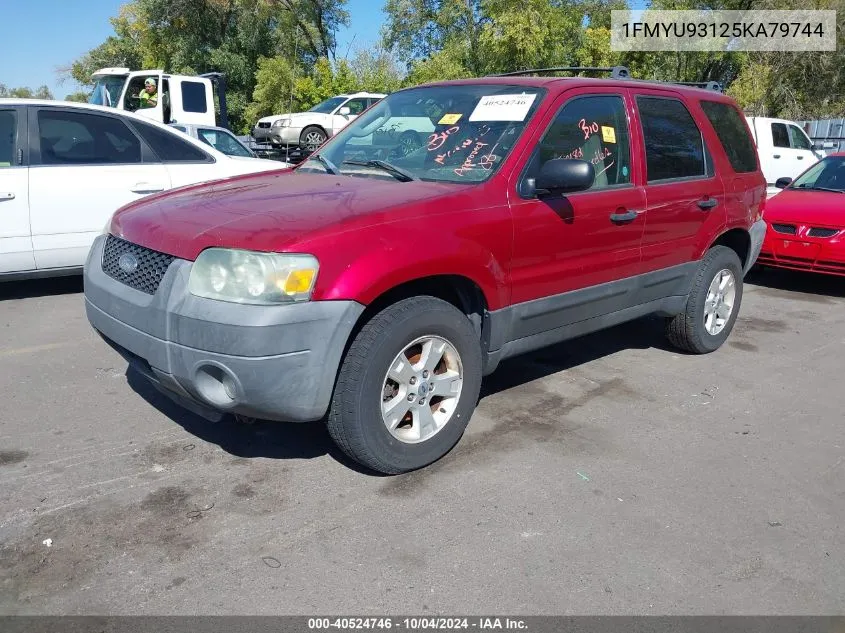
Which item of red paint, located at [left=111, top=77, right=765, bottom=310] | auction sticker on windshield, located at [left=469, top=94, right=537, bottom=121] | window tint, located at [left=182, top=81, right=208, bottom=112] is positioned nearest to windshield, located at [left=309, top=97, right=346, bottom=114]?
window tint, located at [left=182, top=81, right=208, bottom=112]

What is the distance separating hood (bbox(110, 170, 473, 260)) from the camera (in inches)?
125

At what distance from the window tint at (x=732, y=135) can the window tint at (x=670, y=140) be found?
1.00 feet

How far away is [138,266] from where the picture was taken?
11.5 ft

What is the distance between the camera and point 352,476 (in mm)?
3623

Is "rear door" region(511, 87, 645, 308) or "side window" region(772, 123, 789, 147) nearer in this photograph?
"rear door" region(511, 87, 645, 308)

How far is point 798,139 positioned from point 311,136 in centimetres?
1096

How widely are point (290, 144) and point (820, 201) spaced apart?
13.7m

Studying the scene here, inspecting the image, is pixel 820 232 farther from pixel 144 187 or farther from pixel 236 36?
pixel 236 36

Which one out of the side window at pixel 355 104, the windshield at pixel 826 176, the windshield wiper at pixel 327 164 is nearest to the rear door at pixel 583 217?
the windshield wiper at pixel 327 164

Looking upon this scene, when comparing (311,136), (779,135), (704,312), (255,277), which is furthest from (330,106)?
(255,277)

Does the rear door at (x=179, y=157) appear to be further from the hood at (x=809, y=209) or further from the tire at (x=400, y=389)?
the hood at (x=809, y=209)

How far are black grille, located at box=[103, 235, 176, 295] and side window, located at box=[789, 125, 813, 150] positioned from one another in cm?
1535

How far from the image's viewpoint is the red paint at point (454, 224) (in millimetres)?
3193

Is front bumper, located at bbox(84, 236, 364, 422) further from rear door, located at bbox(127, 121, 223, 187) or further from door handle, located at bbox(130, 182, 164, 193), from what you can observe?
rear door, located at bbox(127, 121, 223, 187)
